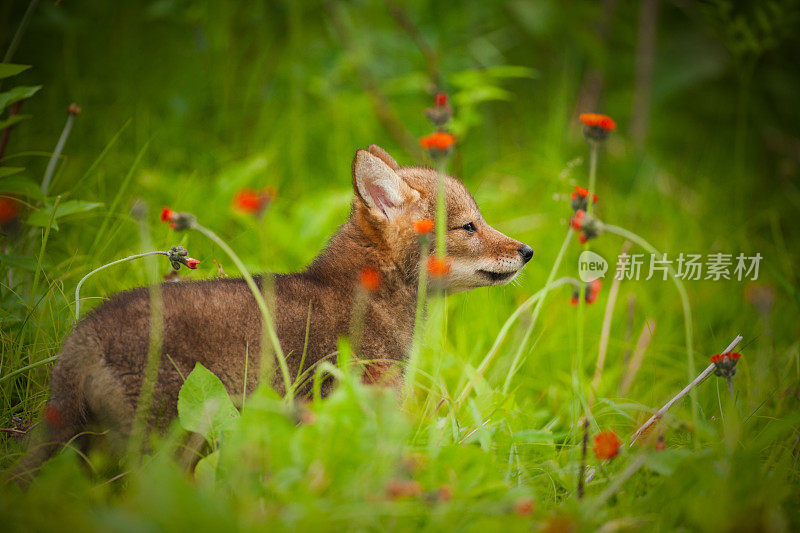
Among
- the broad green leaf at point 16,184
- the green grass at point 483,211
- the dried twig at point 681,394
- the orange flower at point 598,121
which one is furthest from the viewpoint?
the broad green leaf at point 16,184

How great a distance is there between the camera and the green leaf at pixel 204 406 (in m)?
2.07

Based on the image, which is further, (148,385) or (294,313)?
(294,313)

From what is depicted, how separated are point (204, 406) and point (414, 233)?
124 centimetres

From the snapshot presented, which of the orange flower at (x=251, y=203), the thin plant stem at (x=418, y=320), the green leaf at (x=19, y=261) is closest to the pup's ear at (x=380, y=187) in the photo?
the thin plant stem at (x=418, y=320)

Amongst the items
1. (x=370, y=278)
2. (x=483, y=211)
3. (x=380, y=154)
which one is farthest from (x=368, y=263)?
(x=483, y=211)

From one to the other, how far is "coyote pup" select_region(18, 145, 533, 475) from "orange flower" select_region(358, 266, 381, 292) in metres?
0.03

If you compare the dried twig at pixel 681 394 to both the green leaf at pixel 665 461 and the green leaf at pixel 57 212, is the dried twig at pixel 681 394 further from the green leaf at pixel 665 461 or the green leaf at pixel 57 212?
the green leaf at pixel 57 212

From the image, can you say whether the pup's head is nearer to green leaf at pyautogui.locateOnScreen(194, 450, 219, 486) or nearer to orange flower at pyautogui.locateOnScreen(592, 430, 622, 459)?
orange flower at pyautogui.locateOnScreen(592, 430, 622, 459)

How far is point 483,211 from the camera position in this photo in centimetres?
470

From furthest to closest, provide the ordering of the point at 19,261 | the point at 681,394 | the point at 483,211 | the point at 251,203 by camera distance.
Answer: the point at 483,211
the point at 19,261
the point at 681,394
the point at 251,203

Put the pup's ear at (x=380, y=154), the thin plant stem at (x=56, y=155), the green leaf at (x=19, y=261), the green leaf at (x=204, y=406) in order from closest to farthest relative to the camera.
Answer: the green leaf at (x=204, y=406) → the green leaf at (x=19, y=261) → the thin plant stem at (x=56, y=155) → the pup's ear at (x=380, y=154)

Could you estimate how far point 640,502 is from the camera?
207 cm

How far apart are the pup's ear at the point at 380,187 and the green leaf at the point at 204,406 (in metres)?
1.11

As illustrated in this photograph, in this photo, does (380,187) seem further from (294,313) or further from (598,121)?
(598,121)
